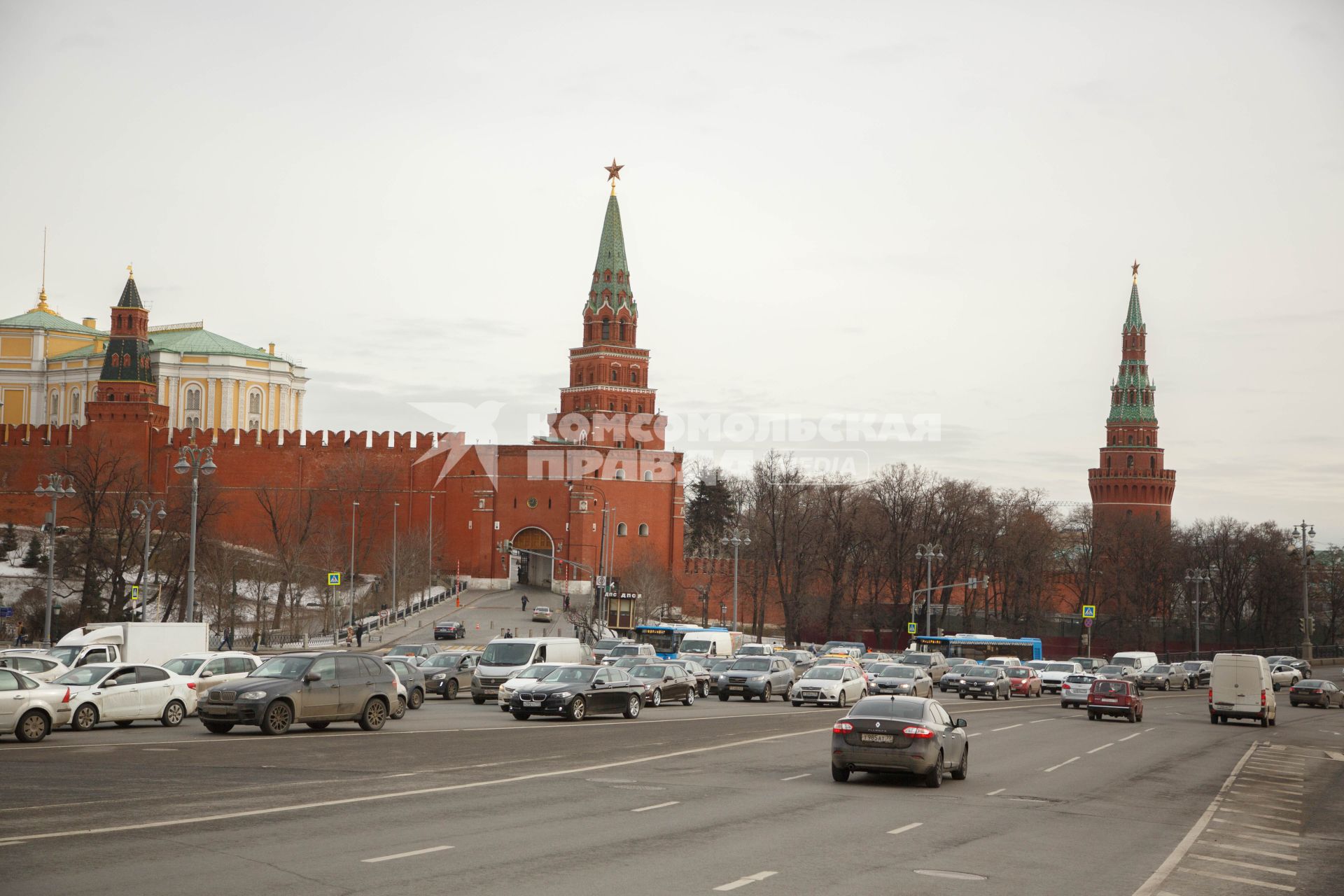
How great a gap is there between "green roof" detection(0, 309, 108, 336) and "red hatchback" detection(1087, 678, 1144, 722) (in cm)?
11517

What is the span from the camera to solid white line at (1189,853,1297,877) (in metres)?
12.3

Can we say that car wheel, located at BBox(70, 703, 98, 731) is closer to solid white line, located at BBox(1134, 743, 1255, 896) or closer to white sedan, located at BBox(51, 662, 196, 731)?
white sedan, located at BBox(51, 662, 196, 731)

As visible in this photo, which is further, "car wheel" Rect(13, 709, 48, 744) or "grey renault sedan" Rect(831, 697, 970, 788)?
"car wheel" Rect(13, 709, 48, 744)

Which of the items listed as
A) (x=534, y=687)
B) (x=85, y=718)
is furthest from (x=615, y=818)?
(x=534, y=687)

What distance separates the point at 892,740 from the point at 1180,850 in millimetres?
4650

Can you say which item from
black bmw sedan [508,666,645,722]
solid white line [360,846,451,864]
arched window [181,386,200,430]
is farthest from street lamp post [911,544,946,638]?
arched window [181,386,200,430]

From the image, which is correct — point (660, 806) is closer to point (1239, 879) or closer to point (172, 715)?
point (1239, 879)

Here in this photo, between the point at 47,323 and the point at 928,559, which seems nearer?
the point at 928,559

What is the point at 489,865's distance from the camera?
429 inches

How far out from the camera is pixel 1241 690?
35.7 metres

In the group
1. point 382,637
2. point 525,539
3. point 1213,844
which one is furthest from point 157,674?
point 525,539

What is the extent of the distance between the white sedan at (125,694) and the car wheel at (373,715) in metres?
3.84

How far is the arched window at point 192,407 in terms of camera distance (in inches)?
4724

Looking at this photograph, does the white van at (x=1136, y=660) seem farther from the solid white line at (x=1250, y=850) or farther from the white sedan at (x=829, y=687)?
the solid white line at (x=1250, y=850)
